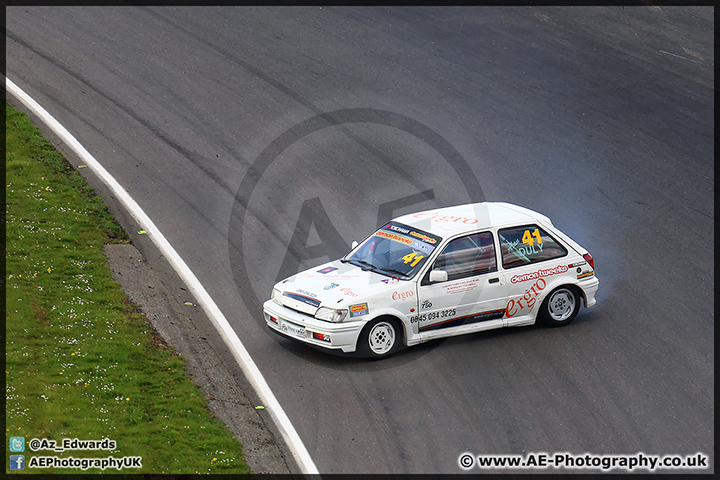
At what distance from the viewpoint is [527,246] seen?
1012 cm

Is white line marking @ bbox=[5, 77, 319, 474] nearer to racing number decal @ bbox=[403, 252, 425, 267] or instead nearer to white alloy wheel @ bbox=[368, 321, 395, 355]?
white alloy wheel @ bbox=[368, 321, 395, 355]

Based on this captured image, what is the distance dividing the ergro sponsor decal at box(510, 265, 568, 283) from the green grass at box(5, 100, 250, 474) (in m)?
4.47

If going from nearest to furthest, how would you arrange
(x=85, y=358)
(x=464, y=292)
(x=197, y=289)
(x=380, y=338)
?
(x=85, y=358) → (x=380, y=338) → (x=464, y=292) → (x=197, y=289)

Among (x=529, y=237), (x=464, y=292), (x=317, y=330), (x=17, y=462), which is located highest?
(x=529, y=237)

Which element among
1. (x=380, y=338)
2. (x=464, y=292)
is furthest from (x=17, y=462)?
(x=464, y=292)

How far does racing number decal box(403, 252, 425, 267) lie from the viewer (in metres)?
9.66

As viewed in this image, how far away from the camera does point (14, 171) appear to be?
12477 mm

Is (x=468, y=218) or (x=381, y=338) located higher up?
(x=468, y=218)

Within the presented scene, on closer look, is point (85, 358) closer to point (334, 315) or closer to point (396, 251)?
point (334, 315)

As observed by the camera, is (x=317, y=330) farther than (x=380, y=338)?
No

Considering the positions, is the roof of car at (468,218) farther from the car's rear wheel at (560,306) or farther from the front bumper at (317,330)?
the front bumper at (317,330)

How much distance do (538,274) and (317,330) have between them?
327 centimetres
